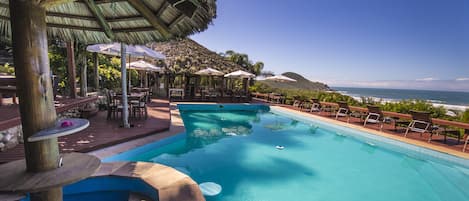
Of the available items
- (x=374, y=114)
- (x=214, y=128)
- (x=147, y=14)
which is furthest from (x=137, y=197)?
(x=374, y=114)

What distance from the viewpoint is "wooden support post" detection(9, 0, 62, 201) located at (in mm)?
1082

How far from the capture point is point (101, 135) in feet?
17.2

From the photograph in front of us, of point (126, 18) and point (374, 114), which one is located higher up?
point (126, 18)

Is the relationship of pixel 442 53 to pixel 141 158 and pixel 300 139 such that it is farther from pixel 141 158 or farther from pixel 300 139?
pixel 141 158

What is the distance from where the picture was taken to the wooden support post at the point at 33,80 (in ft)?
3.55

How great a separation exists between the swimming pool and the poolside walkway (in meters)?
0.49

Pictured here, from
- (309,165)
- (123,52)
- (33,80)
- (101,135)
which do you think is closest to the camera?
(33,80)

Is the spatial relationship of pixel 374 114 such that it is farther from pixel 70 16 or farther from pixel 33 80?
pixel 33 80

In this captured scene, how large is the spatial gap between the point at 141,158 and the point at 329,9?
17.4 metres

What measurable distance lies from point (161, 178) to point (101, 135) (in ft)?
9.15

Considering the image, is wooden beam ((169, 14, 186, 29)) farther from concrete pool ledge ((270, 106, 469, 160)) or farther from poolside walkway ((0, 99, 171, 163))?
concrete pool ledge ((270, 106, 469, 160))

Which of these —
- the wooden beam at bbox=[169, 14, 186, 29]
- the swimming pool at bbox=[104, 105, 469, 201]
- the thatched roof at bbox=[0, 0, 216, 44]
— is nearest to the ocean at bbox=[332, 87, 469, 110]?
the swimming pool at bbox=[104, 105, 469, 201]

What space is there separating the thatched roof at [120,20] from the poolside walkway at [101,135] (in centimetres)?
236

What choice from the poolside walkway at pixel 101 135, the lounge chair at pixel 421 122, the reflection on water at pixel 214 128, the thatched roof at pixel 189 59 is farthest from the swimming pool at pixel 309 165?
the thatched roof at pixel 189 59
